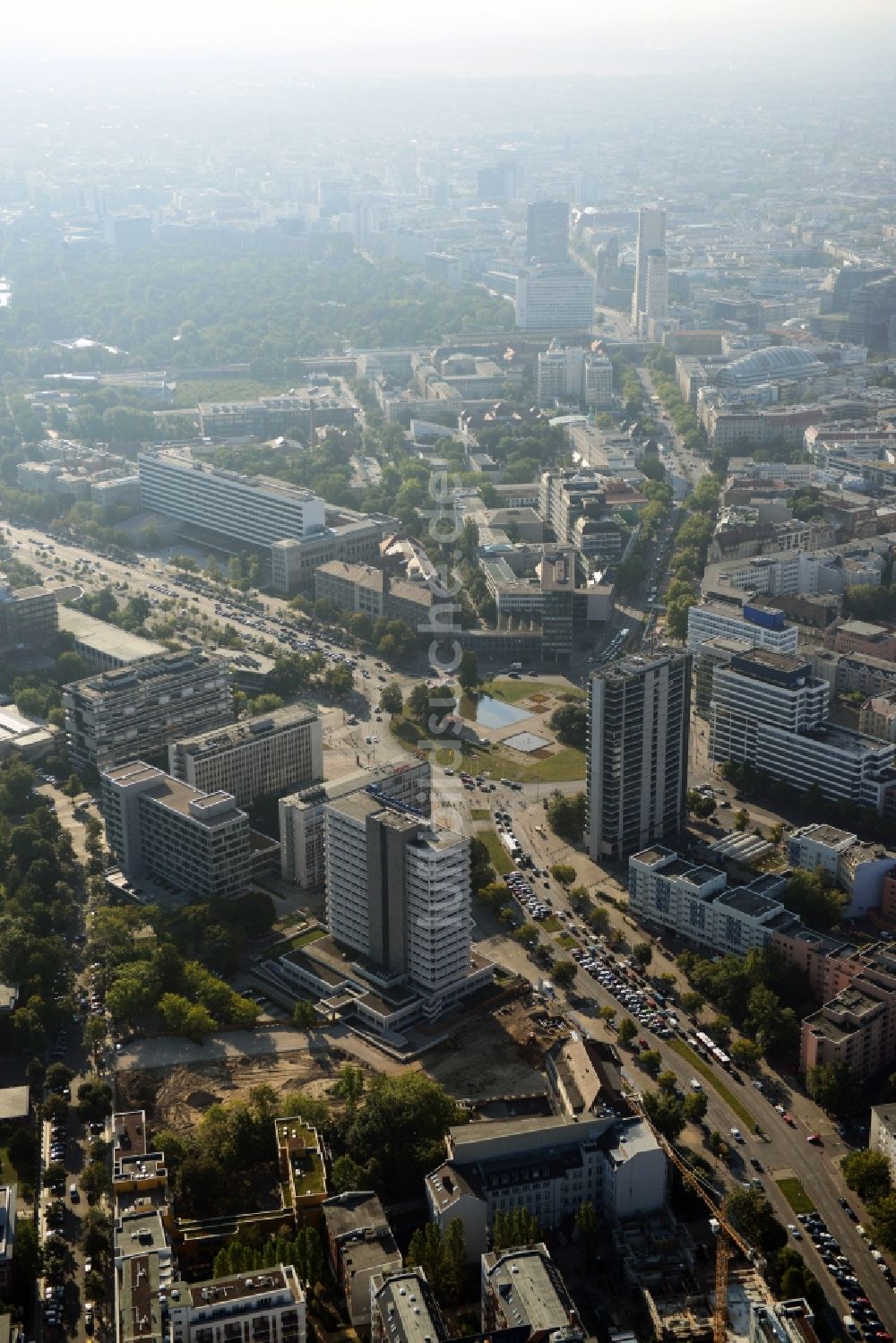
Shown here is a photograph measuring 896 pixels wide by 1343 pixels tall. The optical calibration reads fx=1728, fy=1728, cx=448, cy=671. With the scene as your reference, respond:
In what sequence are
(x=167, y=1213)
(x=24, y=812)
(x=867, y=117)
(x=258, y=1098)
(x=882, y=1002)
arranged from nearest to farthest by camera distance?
(x=167, y=1213), (x=258, y=1098), (x=882, y=1002), (x=24, y=812), (x=867, y=117)

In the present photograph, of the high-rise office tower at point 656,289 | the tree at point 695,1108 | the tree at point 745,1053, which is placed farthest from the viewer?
the high-rise office tower at point 656,289

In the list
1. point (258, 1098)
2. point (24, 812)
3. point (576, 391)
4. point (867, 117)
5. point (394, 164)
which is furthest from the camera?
point (867, 117)

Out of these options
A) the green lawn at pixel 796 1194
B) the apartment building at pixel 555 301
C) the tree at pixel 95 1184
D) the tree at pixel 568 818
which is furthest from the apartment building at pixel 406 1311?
the apartment building at pixel 555 301

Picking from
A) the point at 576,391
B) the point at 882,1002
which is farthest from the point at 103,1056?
the point at 576,391

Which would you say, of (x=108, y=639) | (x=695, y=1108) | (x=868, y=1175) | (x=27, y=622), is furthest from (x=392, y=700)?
(x=868, y=1175)

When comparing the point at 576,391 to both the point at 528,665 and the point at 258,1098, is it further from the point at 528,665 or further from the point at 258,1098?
the point at 258,1098

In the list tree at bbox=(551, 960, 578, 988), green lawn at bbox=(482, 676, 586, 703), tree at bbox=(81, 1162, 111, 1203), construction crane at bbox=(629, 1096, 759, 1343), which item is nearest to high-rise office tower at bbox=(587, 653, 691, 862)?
tree at bbox=(551, 960, 578, 988)

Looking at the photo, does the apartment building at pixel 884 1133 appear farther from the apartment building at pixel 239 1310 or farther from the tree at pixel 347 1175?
the apartment building at pixel 239 1310
